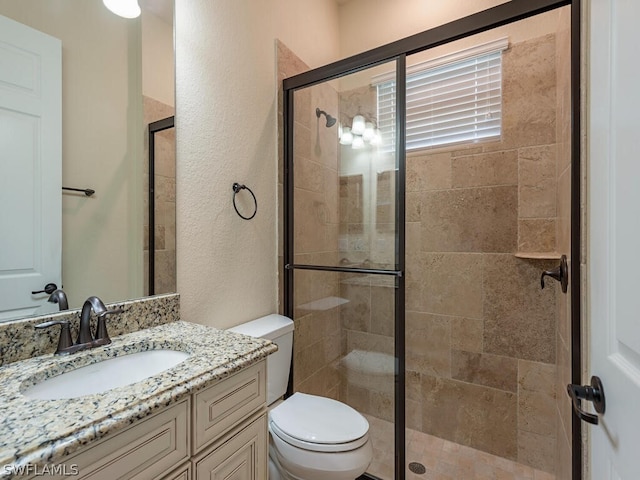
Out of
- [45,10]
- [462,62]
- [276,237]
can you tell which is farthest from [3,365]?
[462,62]

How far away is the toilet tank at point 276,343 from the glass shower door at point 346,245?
204 millimetres

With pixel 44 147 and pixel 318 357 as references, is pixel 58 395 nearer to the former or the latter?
pixel 44 147

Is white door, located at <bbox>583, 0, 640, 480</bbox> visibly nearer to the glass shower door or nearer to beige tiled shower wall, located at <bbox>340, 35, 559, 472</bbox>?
the glass shower door

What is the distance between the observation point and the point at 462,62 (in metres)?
2.00

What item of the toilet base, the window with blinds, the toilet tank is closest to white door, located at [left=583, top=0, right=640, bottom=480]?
the toilet base

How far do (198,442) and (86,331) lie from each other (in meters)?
0.50

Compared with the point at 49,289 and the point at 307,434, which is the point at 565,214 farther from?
the point at 49,289

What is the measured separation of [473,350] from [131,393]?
6.39 ft

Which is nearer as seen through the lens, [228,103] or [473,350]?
[228,103]

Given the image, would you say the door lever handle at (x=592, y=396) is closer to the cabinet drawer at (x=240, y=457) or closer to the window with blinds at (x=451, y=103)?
the cabinet drawer at (x=240, y=457)

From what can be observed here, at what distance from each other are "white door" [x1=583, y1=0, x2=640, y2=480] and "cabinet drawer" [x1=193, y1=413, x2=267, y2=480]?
87 cm

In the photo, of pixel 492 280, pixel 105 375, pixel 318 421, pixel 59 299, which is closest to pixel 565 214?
pixel 492 280

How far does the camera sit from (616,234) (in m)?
0.60

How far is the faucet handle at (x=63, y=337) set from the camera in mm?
896
